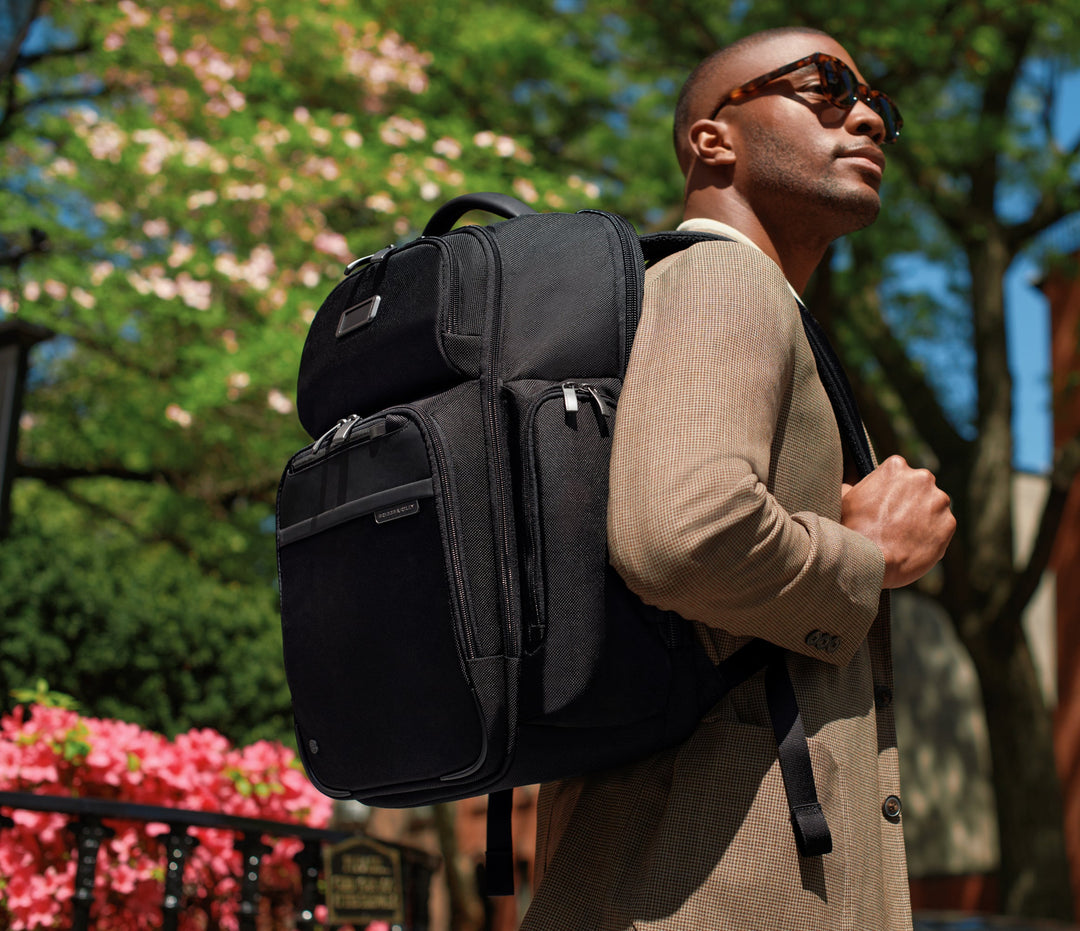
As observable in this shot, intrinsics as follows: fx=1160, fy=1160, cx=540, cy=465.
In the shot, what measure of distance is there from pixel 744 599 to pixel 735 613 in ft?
0.08

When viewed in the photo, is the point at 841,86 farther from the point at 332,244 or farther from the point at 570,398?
the point at 332,244

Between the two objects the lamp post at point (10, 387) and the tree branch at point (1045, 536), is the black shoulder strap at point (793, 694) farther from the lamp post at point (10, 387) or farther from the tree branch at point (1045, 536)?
the tree branch at point (1045, 536)

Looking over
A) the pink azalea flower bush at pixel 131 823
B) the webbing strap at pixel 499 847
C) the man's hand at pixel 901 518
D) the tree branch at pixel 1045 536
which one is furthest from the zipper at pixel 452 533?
the tree branch at pixel 1045 536

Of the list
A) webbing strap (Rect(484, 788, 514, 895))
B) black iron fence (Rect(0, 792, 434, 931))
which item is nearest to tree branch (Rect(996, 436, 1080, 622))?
black iron fence (Rect(0, 792, 434, 931))

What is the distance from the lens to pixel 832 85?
2.12 meters

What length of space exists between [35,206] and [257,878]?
26.9ft

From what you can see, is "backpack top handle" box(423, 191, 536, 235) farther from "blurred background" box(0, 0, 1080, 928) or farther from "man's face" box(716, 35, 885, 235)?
"blurred background" box(0, 0, 1080, 928)

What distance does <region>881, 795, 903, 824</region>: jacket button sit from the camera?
171 cm

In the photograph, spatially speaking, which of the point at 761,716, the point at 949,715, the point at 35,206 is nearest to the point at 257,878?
the point at 761,716

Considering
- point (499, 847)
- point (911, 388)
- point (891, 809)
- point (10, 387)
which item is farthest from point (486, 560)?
point (911, 388)

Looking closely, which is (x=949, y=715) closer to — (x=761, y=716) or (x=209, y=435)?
(x=209, y=435)

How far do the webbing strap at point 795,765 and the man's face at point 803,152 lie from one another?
88cm

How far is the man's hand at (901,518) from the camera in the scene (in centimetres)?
171

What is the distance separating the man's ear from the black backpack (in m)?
0.52
